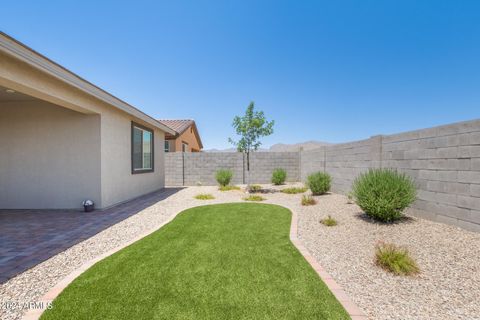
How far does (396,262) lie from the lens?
2.84 metres

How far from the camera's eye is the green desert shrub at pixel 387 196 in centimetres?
452

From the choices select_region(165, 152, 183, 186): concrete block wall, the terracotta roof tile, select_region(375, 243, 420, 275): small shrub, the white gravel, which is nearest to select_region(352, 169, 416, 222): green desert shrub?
the white gravel

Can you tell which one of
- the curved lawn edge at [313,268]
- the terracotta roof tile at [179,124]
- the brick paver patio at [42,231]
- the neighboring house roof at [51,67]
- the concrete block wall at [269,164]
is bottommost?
the brick paver patio at [42,231]

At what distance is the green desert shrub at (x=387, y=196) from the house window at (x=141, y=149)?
8119 mm

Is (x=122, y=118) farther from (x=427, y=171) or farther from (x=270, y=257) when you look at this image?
(x=427, y=171)

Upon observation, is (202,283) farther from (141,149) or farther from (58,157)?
(141,149)

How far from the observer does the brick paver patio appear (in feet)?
10.7

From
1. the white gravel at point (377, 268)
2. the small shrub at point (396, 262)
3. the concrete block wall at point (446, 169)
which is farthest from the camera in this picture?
the concrete block wall at point (446, 169)

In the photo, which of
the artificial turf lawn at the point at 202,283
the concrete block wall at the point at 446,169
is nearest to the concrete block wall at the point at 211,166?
the concrete block wall at the point at 446,169

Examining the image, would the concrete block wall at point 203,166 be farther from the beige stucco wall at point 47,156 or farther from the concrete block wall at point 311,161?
the beige stucco wall at point 47,156

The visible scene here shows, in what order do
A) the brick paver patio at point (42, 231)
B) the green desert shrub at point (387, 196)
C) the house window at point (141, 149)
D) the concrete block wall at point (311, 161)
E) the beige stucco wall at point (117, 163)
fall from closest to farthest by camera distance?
the brick paver patio at point (42, 231) → the green desert shrub at point (387, 196) → the beige stucco wall at point (117, 163) → the house window at point (141, 149) → the concrete block wall at point (311, 161)

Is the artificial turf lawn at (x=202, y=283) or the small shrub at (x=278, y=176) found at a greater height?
the small shrub at (x=278, y=176)

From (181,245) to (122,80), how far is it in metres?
8.56

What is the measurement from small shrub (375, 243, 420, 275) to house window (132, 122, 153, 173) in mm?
8325
